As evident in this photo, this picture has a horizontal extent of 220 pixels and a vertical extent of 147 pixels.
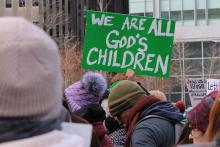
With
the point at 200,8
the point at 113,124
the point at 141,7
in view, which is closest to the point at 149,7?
the point at 141,7

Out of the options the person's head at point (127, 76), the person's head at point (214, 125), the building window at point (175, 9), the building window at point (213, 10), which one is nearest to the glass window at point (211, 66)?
the building window at point (213, 10)

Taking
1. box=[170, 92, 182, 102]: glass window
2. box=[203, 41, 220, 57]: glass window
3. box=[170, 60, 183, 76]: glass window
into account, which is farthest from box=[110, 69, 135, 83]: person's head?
box=[203, 41, 220, 57]: glass window

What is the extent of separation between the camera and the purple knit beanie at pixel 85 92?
388cm

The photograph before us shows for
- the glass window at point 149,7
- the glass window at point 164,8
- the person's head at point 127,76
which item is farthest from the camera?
the glass window at point 149,7

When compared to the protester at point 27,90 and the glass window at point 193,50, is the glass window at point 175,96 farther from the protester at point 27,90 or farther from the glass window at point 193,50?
the protester at point 27,90

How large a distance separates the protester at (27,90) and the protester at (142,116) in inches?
85.3

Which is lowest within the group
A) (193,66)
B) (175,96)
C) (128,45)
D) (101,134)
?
(175,96)

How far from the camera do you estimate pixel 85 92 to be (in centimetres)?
393

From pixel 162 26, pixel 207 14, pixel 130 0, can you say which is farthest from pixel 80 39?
pixel 162 26

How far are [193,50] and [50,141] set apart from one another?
192 ft

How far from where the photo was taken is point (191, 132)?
2.70m

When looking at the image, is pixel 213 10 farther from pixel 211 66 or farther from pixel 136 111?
pixel 136 111

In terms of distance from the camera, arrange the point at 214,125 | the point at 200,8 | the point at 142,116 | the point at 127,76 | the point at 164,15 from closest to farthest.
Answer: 1. the point at 214,125
2. the point at 142,116
3. the point at 127,76
4. the point at 164,15
5. the point at 200,8

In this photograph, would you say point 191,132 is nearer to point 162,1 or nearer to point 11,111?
point 11,111
